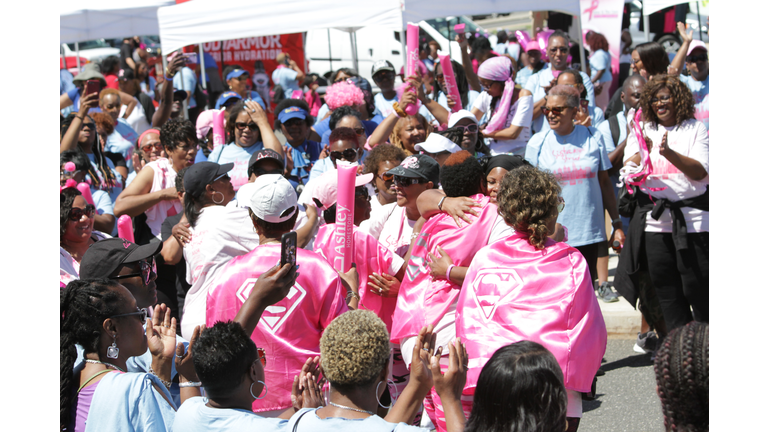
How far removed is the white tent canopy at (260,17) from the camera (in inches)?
308

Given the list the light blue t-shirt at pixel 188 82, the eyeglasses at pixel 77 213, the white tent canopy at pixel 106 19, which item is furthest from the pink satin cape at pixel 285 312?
the light blue t-shirt at pixel 188 82

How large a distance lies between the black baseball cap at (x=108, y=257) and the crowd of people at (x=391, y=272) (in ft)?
0.03

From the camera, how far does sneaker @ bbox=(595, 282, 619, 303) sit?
6.15m

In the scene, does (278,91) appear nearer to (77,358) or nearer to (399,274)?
(399,274)


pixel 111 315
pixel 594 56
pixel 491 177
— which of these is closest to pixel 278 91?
pixel 594 56

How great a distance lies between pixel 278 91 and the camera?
524 inches

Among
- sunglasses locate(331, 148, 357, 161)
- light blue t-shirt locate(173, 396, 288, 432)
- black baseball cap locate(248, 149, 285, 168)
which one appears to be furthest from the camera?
sunglasses locate(331, 148, 357, 161)

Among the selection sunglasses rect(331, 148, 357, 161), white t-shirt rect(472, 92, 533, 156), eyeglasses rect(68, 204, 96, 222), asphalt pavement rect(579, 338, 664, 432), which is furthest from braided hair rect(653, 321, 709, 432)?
white t-shirt rect(472, 92, 533, 156)

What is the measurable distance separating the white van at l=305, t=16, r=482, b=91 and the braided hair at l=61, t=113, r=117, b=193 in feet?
33.9

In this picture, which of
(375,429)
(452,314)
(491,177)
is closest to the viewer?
(375,429)

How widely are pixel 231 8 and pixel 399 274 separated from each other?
18.5 feet

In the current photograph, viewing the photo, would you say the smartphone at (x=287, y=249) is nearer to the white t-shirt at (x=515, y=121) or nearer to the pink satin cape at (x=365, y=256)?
the pink satin cape at (x=365, y=256)

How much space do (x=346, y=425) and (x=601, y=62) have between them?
29.9 ft

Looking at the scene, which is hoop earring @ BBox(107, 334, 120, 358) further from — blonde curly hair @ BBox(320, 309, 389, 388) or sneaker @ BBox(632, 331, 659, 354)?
sneaker @ BBox(632, 331, 659, 354)
